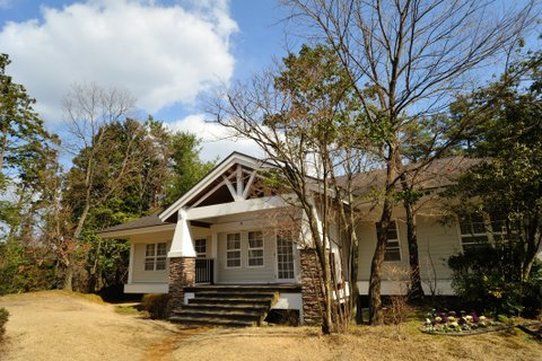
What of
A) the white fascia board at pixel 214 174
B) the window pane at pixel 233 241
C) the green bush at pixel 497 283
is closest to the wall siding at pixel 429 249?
the green bush at pixel 497 283

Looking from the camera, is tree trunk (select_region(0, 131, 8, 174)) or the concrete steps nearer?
the concrete steps

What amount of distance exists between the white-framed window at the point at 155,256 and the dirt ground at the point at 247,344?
8.71 m

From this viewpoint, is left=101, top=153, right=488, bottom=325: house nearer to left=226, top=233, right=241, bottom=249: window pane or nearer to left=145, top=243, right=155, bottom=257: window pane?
left=226, top=233, right=241, bottom=249: window pane

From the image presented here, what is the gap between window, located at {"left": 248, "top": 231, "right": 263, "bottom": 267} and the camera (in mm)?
15172

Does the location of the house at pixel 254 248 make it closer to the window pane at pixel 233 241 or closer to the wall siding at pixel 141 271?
the window pane at pixel 233 241

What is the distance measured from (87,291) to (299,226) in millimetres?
21240

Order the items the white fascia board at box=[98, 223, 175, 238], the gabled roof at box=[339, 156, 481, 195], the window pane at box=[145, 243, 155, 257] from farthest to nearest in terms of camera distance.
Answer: the window pane at box=[145, 243, 155, 257] → the white fascia board at box=[98, 223, 175, 238] → the gabled roof at box=[339, 156, 481, 195]

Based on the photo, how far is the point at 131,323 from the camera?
37.6ft

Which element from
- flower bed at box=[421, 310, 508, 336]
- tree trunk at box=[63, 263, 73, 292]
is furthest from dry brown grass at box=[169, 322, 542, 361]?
tree trunk at box=[63, 263, 73, 292]

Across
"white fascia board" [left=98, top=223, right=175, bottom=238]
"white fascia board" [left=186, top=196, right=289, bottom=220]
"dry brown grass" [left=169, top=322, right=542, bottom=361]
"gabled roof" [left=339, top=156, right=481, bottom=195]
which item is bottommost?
"dry brown grass" [left=169, top=322, right=542, bottom=361]

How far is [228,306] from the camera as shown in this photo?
11.2 m

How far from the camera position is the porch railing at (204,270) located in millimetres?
14906

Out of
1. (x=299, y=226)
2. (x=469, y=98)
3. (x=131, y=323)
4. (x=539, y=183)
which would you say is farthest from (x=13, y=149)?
(x=539, y=183)

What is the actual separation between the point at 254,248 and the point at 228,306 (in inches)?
169
